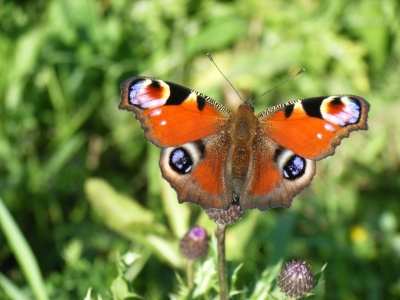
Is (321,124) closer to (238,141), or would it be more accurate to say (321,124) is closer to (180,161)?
(238,141)

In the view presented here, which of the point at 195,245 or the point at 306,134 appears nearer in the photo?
the point at 306,134

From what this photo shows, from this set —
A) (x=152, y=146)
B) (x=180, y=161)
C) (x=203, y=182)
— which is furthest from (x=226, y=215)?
(x=152, y=146)

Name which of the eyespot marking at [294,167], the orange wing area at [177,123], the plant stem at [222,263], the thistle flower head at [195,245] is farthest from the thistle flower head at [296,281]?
the orange wing area at [177,123]

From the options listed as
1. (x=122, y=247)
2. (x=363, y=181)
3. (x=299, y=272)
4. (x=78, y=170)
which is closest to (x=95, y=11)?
(x=78, y=170)

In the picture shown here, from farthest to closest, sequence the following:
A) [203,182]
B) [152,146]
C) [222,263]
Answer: [152,146], [203,182], [222,263]

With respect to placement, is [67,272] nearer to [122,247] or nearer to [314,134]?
[122,247]

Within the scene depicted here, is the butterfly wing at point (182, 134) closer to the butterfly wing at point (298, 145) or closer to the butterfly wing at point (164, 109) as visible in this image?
the butterfly wing at point (164, 109)
